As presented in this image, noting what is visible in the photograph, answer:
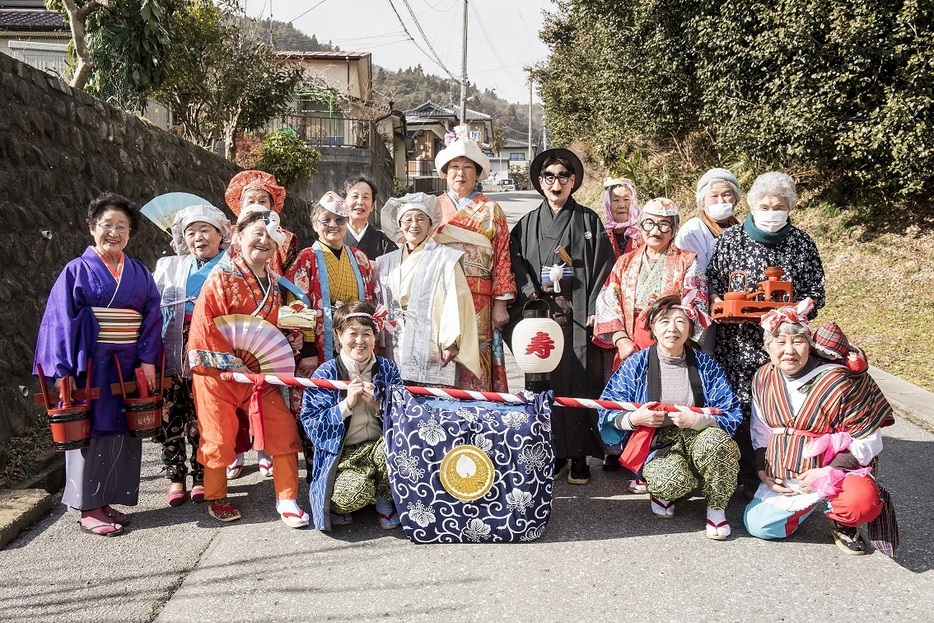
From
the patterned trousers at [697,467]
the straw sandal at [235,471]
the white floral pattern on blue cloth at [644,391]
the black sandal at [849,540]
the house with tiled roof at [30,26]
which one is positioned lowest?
the black sandal at [849,540]

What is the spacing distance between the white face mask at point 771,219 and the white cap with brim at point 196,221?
10.6 feet

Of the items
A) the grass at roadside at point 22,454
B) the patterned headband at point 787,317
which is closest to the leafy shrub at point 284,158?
the grass at roadside at point 22,454

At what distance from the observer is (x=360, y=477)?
3.67 m

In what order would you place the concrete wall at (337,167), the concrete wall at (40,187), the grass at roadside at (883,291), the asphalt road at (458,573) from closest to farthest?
the asphalt road at (458,573)
the concrete wall at (40,187)
the grass at roadside at (883,291)
the concrete wall at (337,167)

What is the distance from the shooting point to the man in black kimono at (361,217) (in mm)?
5121

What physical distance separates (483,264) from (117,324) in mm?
2051

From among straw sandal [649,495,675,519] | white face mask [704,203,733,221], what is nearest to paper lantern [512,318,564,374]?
straw sandal [649,495,675,519]

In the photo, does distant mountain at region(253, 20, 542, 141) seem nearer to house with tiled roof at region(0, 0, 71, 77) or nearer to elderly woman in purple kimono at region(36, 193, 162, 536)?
house with tiled roof at region(0, 0, 71, 77)

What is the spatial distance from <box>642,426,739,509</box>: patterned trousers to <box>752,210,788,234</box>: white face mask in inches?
46.7

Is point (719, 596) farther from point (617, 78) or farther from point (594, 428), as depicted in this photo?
point (617, 78)

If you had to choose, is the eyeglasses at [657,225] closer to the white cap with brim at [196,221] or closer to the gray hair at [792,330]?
the gray hair at [792,330]

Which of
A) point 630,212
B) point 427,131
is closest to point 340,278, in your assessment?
point 630,212

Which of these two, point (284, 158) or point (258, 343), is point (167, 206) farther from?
point (284, 158)

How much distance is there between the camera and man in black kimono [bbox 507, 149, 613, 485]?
4.46 m
